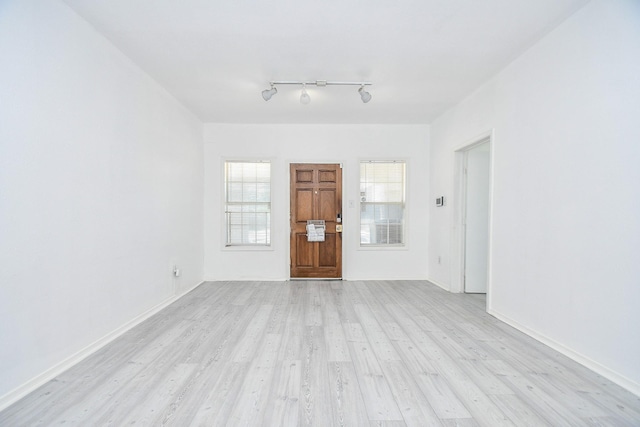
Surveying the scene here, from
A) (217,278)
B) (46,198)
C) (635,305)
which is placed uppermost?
(46,198)

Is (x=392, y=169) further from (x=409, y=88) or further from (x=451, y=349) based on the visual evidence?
(x=451, y=349)

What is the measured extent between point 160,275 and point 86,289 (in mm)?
1194

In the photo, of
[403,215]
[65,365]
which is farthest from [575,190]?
[65,365]

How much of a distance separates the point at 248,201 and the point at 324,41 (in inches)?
125

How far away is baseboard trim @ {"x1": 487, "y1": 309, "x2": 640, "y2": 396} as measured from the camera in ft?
6.22

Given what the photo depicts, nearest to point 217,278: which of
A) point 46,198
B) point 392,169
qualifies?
point 46,198

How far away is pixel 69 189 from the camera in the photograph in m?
2.20

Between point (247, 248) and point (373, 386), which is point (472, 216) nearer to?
point (373, 386)

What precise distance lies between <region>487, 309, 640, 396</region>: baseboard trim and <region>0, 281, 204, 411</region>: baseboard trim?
150 inches

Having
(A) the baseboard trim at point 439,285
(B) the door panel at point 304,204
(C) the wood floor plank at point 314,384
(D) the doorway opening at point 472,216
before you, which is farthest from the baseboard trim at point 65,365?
(D) the doorway opening at point 472,216

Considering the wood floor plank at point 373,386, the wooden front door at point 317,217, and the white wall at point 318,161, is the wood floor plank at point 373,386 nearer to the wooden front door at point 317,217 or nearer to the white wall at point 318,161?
the wooden front door at point 317,217

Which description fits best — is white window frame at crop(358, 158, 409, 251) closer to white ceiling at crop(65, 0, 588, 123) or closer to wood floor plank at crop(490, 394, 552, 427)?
white ceiling at crop(65, 0, 588, 123)

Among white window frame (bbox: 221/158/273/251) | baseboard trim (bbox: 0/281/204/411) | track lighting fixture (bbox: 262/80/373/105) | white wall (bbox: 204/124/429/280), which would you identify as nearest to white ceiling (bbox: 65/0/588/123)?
track lighting fixture (bbox: 262/80/373/105)

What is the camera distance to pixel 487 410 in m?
1.72
